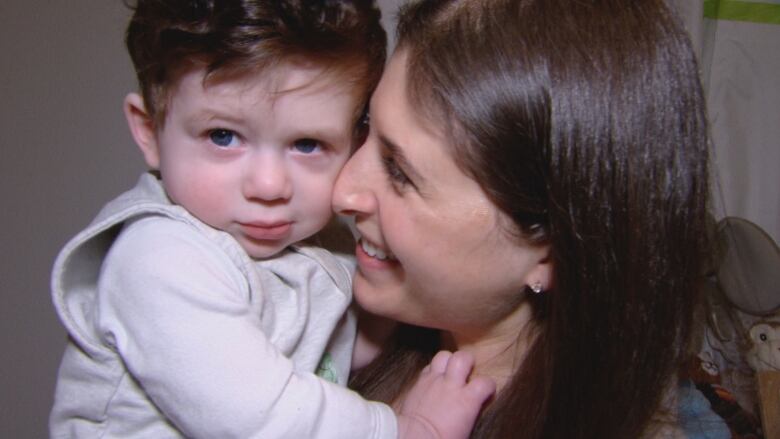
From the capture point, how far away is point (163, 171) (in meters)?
0.95

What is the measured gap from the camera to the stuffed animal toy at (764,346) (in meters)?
1.82

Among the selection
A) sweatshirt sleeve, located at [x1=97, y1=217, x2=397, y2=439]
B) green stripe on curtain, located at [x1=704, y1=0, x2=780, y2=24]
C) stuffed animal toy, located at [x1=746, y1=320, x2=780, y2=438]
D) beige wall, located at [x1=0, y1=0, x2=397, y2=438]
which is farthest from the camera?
green stripe on curtain, located at [x1=704, y1=0, x2=780, y2=24]

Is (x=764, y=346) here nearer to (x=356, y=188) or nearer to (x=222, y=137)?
(x=356, y=188)

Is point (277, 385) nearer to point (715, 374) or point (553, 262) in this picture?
point (553, 262)

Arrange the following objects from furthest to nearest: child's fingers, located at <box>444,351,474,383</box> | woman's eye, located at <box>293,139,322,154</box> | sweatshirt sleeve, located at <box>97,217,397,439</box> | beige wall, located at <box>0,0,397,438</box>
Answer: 1. beige wall, located at <box>0,0,397,438</box>
2. child's fingers, located at <box>444,351,474,383</box>
3. woman's eye, located at <box>293,139,322,154</box>
4. sweatshirt sleeve, located at <box>97,217,397,439</box>

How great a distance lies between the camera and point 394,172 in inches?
38.2

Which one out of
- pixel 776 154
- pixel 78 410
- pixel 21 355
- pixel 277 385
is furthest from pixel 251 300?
pixel 776 154

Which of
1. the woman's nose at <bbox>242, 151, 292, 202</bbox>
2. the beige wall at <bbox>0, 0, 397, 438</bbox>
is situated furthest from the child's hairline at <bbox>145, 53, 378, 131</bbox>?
the beige wall at <bbox>0, 0, 397, 438</bbox>

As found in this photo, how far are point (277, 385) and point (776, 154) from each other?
69.2 inches

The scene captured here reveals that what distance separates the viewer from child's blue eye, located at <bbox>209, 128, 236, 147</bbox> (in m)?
0.92

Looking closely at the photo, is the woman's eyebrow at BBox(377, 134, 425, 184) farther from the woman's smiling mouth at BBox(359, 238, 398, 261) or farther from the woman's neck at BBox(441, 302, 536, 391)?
the woman's neck at BBox(441, 302, 536, 391)

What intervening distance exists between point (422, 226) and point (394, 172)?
8cm

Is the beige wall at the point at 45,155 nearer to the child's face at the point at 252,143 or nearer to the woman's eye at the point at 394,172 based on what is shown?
the child's face at the point at 252,143

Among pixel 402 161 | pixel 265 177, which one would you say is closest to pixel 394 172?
pixel 402 161
